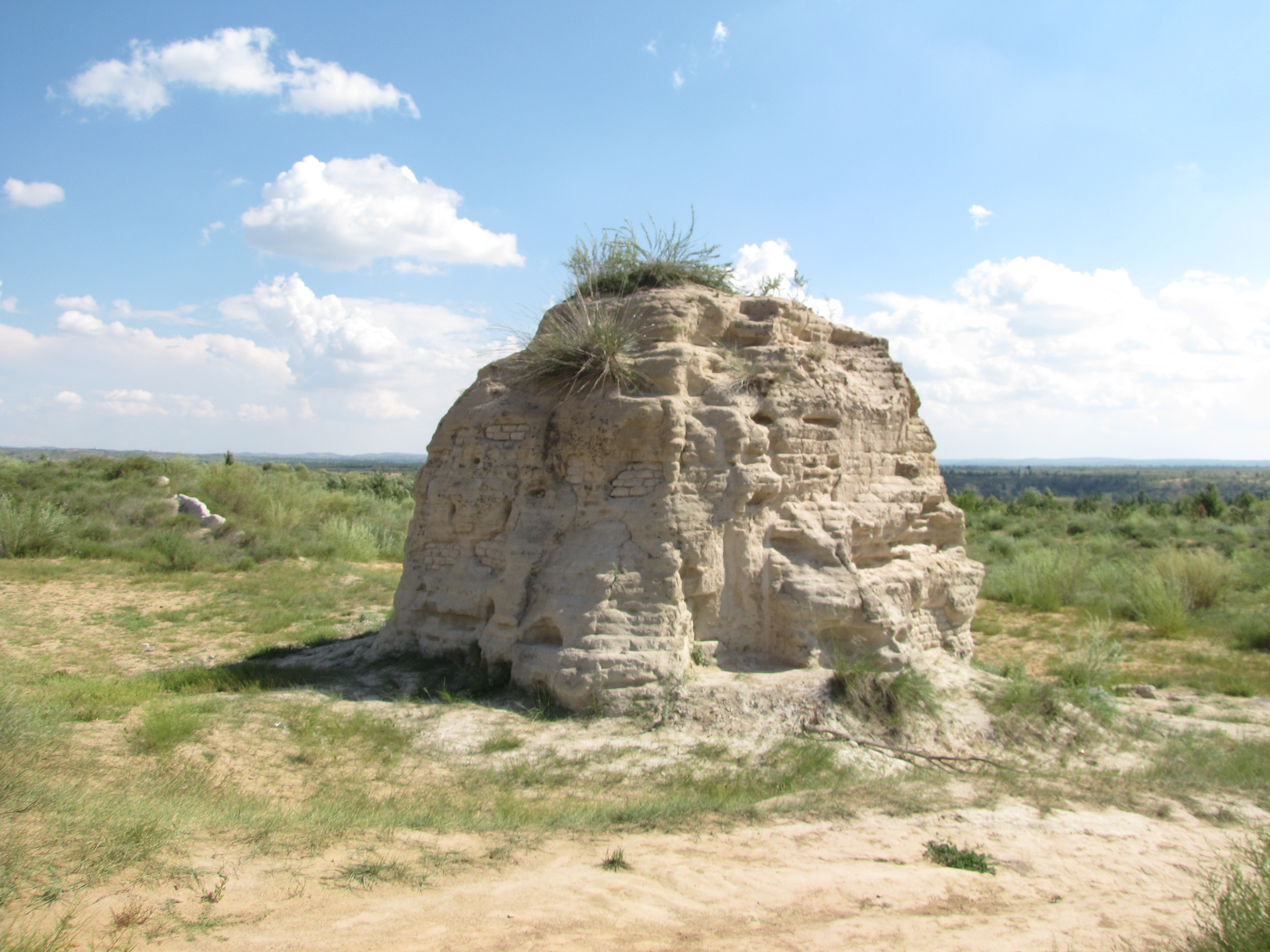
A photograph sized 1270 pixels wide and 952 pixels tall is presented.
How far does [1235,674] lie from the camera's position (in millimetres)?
9500

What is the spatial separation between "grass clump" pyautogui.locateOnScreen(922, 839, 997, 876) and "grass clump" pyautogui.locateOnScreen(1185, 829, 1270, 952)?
86 cm

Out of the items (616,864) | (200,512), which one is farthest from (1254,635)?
(200,512)

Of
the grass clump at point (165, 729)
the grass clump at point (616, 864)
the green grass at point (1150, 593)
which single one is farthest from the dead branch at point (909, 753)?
the grass clump at point (165, 729)

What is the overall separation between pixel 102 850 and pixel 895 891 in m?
3.43

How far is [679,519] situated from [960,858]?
10.3ft

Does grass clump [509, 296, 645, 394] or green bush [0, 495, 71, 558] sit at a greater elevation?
grass clump [509, 296, 645, 394]

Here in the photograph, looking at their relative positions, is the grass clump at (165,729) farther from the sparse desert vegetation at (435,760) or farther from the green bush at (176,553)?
the green bush at (176,553)

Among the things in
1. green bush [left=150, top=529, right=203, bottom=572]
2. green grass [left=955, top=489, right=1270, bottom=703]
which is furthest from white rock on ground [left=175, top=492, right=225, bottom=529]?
green grass [left=955, top=489, right=1270, bottom=703]

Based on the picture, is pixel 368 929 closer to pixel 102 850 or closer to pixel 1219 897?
pixel 102 850

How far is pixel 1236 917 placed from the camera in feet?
9.15

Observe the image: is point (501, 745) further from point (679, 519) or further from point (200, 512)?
point (200, 512)

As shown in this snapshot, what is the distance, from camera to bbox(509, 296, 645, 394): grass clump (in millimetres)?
6574

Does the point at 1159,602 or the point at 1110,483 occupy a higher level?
the point at 1110,483

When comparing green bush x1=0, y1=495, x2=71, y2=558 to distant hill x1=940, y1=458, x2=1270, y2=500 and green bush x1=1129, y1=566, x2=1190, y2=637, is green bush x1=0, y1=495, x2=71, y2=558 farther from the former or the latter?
distant hill x1=940, y1=458, x2=1270, y2=500
